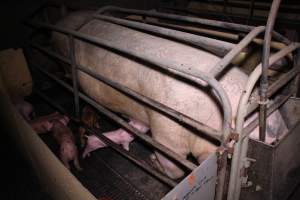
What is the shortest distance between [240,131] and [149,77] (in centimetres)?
106

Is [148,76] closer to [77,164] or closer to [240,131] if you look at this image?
[240,131]

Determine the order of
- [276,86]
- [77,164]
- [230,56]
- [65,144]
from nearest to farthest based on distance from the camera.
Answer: [230,56], [276,86], [65,144], [77,164]

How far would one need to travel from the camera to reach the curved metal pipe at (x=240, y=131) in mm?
1709

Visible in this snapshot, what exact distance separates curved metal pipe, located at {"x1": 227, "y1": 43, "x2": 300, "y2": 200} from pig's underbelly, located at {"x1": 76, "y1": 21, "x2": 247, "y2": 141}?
36cm

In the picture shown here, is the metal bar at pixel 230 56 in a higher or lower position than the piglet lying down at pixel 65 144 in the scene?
higher

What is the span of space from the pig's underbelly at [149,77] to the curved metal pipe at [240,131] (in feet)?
1.19

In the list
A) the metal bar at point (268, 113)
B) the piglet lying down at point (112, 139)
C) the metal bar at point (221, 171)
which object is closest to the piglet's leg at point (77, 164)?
the piglet lying down at point (112, 139)

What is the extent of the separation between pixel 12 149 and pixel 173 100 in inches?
98.1

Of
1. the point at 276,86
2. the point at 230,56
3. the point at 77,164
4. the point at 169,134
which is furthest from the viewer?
the point at 77,164

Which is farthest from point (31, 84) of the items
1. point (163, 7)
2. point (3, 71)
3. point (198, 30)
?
point (163, 7)

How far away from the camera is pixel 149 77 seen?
8.38ft

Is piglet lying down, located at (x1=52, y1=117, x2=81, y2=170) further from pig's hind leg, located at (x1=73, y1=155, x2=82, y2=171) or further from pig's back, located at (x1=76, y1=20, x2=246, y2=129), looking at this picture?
pig's back, located at (x1=76, y1=20, x2=246, y2=129)

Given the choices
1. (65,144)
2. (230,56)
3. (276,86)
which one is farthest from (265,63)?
(65,144)

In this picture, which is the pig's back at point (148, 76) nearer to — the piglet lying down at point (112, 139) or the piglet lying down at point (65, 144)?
the piglet lying down at point (112, 139)
